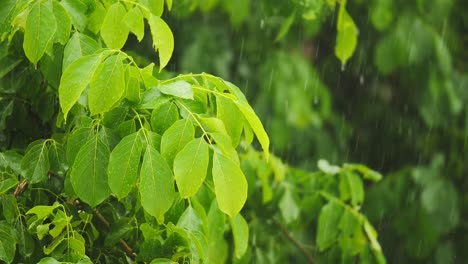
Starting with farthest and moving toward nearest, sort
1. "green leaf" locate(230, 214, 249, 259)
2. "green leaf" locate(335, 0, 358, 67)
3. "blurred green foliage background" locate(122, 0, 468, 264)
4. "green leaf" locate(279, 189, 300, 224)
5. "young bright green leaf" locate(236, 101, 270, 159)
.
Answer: "blurred green foliage background" locate(122, 0, 468, 264) < "green leaf" locate(279, 189, 300, 224) < "green leaf" locate(335, 0, 358, 67) < "green leaf" locate(230, 214, 249, 259) < "young bright green leaf" locate(236, 101, 270, 159)

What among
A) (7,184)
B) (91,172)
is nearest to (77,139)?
(91,172)

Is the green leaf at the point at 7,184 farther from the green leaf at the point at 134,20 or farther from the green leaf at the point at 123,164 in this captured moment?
the green leaf at the point at 134,20

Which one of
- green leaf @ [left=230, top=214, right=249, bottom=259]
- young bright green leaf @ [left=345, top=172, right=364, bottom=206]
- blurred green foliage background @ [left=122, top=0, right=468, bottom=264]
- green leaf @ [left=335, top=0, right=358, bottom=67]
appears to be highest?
green leaf @ [left=335, top=0, right=358, bottom=67]

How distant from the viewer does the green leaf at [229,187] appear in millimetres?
1650

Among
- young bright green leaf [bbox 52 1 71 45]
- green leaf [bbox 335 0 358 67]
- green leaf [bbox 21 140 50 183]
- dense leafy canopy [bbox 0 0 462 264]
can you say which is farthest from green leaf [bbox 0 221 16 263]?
green leaf [bbox 335 0 358 67]

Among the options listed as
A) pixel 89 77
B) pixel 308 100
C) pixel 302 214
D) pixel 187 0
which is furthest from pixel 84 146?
pixel 308 100

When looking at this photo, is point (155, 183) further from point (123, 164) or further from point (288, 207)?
point (288, 207)

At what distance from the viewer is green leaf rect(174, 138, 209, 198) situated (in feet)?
5.43

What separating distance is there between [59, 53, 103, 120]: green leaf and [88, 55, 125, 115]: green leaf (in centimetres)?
2

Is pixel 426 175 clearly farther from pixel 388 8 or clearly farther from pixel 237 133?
pixel 237 133

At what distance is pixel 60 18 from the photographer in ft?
5.96

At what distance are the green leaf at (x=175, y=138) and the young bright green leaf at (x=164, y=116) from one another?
55 mm

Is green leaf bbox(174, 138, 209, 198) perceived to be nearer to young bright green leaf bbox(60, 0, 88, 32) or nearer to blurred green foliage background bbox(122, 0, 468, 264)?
young bright green leaf bbox(60, 0, 88, 32)

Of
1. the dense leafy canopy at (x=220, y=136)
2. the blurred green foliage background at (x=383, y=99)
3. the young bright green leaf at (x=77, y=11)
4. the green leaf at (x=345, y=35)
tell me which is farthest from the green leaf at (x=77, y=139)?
the blurred green foliage background at (x=383, y=99)
